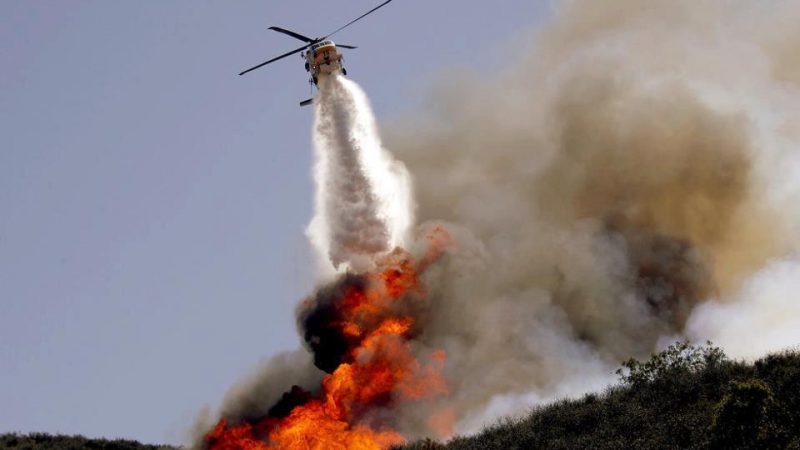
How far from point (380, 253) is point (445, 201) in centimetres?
1501

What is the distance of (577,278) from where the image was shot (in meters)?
91.4

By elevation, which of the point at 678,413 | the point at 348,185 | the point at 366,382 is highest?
the point at 348,185

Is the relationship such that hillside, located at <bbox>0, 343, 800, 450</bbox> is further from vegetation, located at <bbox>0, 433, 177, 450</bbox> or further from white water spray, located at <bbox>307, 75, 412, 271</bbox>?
vegetation, located at <bbox>0, 433, 177, 450</bbox>

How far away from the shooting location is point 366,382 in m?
78.5

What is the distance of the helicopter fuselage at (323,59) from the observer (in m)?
81.6

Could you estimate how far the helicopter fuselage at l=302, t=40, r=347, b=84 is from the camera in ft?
268

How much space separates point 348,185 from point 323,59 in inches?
373

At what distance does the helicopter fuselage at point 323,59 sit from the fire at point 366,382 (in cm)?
1397

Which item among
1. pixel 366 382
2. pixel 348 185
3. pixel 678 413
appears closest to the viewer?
pixel 678 413

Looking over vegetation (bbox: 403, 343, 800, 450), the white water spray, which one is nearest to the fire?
the white water spray

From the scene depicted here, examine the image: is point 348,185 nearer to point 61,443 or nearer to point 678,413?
point 61,443

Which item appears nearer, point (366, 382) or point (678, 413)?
point (678, 413)

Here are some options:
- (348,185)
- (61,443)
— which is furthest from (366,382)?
(61,443)

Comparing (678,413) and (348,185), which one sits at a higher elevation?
(348,185)
